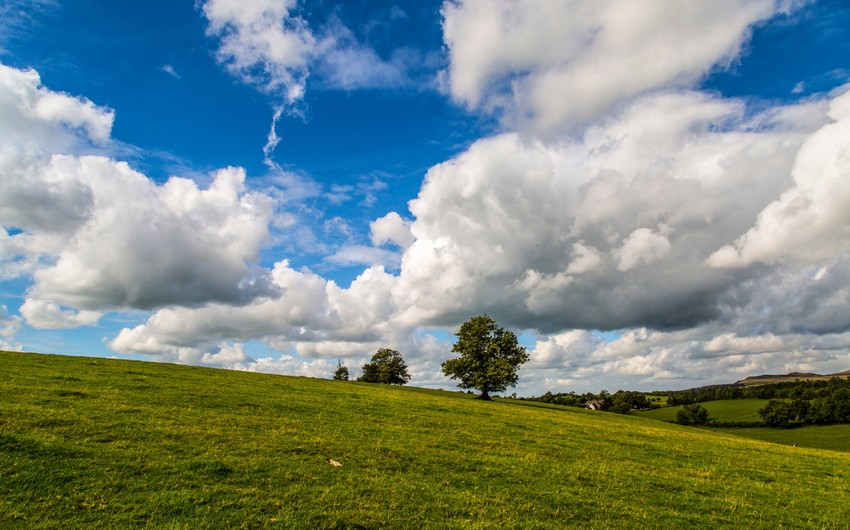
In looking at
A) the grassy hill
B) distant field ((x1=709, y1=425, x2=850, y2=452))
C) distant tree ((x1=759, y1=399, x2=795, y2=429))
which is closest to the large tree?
the grassy hill

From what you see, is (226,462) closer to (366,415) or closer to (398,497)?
(398,497)

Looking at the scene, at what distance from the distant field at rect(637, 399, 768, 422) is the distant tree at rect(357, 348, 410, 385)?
3142 inches

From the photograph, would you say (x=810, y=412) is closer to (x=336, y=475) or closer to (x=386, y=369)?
(x=386, y=369)

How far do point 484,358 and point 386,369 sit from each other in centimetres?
5340

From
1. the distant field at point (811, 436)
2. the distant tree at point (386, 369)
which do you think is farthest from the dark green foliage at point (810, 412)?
the distant tree at point (386, 369)

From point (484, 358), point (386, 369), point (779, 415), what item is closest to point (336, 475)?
point (484, 358)

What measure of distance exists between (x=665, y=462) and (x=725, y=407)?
18024 centimetres

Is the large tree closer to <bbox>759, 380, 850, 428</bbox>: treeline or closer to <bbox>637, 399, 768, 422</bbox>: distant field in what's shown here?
<bbox>637, 399, 768, 422</bbox>: distant field

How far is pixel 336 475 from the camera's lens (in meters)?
14.2

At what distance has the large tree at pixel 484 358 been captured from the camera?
63812 mm

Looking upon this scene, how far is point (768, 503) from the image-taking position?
16219mm

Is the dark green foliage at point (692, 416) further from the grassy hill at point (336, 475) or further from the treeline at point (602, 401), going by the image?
the grassy hill at point (336, 475)

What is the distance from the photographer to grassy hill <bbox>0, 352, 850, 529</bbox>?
36.7ft

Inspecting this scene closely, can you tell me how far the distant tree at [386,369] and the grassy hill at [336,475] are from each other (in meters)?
90.8
